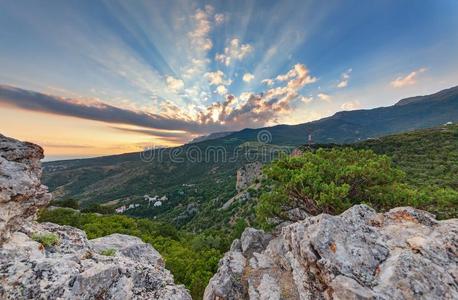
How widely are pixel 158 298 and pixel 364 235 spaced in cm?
908

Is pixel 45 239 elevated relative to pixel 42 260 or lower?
elevated

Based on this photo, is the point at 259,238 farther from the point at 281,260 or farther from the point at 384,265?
the point at 384,265

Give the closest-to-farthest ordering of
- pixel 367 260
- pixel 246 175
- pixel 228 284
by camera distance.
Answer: pixel 367 260 < pixel 228 284 < pixel 246 175

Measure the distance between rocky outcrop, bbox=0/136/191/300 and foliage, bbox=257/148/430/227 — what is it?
46.9ft

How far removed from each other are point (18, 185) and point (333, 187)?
18536 millimetres

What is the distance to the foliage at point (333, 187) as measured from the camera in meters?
20.3

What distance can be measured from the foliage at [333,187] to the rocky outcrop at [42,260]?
46.9 feet

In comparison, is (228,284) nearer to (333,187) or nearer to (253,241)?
(253,241)

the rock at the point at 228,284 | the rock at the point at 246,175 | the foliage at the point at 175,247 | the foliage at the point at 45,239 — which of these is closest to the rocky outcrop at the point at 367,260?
the rock at the point at 228,284

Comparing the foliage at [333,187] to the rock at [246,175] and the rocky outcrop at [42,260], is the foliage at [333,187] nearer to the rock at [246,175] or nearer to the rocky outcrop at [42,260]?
the rocky outcrop at [42,260]

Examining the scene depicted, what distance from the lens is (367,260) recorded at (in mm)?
10516

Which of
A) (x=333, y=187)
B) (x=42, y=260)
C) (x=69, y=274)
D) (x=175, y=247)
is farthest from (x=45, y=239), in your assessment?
(x=175, y=247)

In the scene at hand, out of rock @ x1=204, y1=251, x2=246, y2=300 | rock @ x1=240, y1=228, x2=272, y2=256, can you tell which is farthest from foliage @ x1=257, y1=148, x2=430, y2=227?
rock @ x1=204, y1=251, x2=246, y2=300

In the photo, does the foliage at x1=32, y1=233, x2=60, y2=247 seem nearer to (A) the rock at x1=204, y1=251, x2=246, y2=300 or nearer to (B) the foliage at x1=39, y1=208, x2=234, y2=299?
(A) the rock at x1=204, y1=251, x2=246, y2=300
